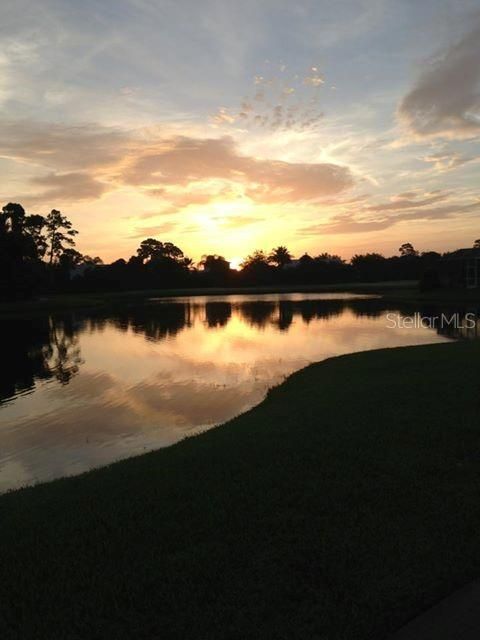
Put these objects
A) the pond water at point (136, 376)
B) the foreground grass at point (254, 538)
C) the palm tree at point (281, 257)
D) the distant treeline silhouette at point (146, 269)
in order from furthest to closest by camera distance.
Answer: the palm tree at point (281, 257) < the distant treeline silhouette at point (146, 269) < the pond water at point (136, 376) < the foreground grass at point (254, 538)

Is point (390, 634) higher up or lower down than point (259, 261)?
lower down

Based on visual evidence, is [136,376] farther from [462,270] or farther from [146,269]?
[146,269]

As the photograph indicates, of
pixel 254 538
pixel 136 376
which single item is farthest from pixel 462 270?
pixel 254 538

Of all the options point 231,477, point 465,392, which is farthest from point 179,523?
point 465,392

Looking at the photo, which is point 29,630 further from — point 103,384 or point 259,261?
point 259,261

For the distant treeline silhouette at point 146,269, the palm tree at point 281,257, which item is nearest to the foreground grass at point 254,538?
the distant treeline silhouette at point 146,269

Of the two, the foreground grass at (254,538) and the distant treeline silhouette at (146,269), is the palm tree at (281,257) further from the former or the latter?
the foreground grass at (254,538)

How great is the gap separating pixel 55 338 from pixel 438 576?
116 ft

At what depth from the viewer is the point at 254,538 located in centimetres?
560

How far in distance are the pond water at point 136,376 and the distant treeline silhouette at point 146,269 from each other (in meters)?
22.9

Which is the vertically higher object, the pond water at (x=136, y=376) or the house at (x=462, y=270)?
the house at (x=462, y=270)

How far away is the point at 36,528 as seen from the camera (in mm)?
6211

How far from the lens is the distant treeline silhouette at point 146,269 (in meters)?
65.1

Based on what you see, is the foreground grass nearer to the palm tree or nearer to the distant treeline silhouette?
the distant treeline silhouette
